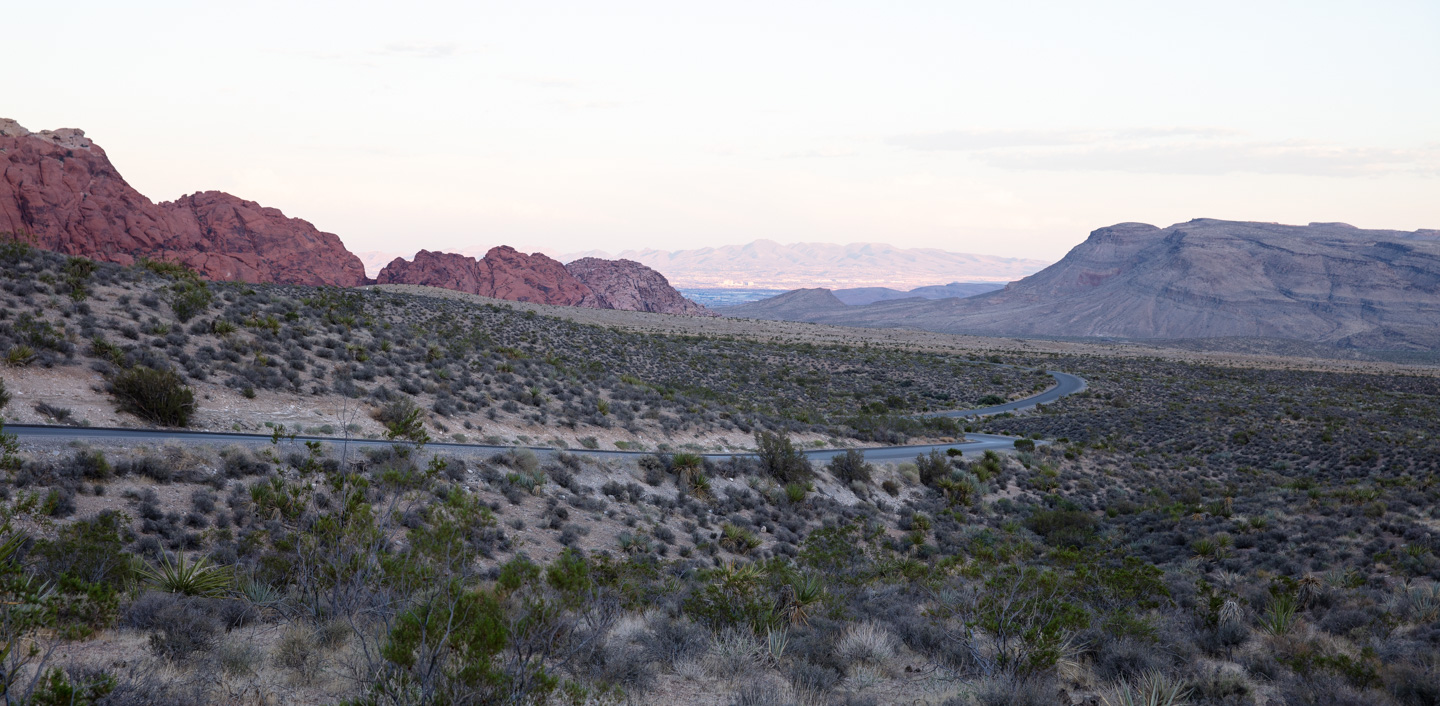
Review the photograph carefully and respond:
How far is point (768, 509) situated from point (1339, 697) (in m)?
14.1

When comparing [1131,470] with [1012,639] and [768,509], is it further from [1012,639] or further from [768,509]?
[1012,639]

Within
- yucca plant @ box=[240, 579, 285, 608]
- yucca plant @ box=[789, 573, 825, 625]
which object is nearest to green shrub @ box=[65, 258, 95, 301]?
yucca plant @ box=[240, 579, 285, 608]

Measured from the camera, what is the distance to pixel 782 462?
75.1 feet

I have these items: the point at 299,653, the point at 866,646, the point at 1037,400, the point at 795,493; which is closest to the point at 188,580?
the point at 299,653

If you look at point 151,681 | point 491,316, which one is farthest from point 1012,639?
point 491,316

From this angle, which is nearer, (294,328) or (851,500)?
(851,500)

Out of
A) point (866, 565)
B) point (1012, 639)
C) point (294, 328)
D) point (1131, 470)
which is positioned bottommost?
point (1131, 470)

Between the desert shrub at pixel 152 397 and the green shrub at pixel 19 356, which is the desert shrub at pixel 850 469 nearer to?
the desert shrub at pixel 152 397

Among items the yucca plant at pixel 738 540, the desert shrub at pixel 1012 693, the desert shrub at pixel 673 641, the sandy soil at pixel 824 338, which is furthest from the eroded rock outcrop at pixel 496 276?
the desert shrub at pixel 1012 693

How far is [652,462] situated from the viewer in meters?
20.7

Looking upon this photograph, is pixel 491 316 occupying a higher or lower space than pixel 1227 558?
higher

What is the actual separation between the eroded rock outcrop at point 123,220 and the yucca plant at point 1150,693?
8739cm

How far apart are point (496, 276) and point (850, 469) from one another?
118822mm

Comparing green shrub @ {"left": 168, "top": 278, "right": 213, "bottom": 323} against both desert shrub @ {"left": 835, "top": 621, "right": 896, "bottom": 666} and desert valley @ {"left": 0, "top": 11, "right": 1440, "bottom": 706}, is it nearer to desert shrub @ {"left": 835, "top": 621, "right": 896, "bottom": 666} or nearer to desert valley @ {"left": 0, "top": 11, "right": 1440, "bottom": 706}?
desert valley @ {"left": 0, "top": 11, "right": 1440, "bottom": 706}
